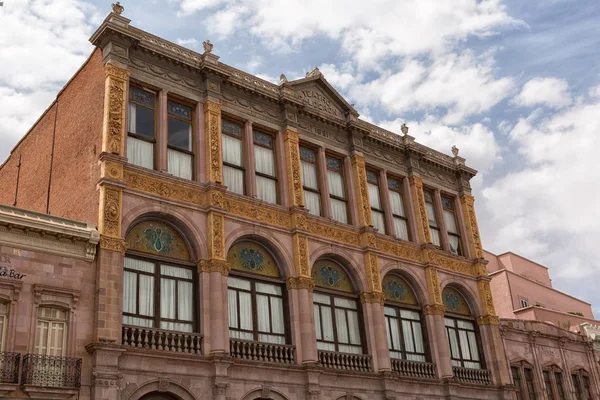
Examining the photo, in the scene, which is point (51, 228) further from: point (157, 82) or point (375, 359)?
point (375, 359)

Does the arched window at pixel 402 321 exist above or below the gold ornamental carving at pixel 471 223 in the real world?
below

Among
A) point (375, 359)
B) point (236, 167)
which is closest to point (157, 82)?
point (236, 167)

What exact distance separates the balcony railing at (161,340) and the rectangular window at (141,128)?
593 centimetres

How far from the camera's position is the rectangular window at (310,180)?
95.7ft

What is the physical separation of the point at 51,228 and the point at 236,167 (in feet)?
27.7

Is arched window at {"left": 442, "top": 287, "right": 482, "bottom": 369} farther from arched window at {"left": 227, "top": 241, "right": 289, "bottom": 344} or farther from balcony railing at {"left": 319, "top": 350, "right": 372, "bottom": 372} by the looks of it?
arched window at {"left": 227, "top": 241, "right": 289, "bottom": 344}

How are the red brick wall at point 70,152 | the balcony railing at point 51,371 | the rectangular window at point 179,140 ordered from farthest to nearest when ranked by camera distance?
the rectangular window at point 179,140
the red brick wall at point 70,152
the balcony railing at point 51,371

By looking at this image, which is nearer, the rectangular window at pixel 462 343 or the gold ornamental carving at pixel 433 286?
the gold ornamental carving at pixel 433 286

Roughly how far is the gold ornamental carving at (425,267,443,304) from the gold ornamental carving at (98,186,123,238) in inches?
595

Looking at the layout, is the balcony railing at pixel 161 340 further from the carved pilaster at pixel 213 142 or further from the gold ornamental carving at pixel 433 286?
the gold ornamental carving at pixel 433 286

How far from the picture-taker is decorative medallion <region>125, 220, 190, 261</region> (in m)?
23.0

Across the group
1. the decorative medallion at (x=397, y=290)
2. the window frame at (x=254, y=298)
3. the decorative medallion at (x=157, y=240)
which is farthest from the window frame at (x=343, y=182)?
the decorative medallion at (x=157, y=240)

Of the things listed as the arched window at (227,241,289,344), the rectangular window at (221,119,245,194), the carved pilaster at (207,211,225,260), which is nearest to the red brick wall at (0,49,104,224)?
the carved pilaster at (207,211,225,260)

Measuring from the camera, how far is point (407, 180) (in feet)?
110
